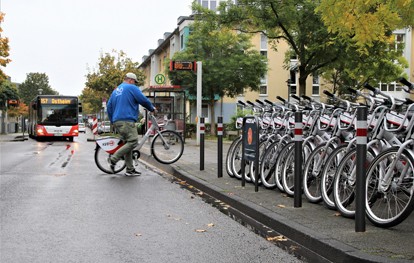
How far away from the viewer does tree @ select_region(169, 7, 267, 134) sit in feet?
116

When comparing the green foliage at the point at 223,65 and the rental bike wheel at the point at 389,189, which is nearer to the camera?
the rental bike wheel at the point at 389,189

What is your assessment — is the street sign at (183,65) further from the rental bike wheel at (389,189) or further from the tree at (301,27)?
the rental bike wheel at (389,189)

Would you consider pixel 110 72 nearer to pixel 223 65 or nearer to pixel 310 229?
pixel 223 65

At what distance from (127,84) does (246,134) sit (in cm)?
356

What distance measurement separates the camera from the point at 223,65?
3559cm

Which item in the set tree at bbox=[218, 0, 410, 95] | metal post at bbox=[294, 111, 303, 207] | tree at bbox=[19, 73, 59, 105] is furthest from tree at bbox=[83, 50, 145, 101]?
tree at bbox=[19, 73, 59, 105]

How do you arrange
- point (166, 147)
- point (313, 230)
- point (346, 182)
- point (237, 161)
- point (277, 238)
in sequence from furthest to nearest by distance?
point (166, 147), point (237, 161), point (346, 182), point (277, 238), point (313, 230)

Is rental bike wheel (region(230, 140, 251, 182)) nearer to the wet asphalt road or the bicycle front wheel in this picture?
the wet asphalt road

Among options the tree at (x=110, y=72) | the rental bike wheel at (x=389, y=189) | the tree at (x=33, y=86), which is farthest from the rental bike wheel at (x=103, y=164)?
the tree at (x=33, y=86)

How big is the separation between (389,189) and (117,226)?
2836 millimetres

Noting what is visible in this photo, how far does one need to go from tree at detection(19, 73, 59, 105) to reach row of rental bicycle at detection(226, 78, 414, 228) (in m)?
113

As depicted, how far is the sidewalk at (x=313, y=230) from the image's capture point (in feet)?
13.2

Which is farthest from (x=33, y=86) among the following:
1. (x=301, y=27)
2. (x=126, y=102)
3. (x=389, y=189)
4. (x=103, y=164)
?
(x=389, y=189)

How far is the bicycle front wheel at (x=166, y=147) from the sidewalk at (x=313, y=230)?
153 inches
